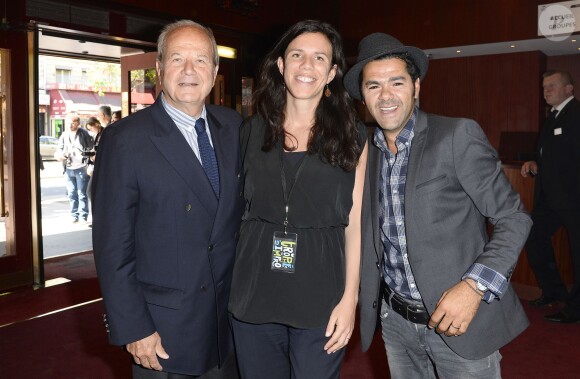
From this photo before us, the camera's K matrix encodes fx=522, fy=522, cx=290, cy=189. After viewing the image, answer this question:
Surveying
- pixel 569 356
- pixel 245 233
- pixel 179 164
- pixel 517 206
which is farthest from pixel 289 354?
pixel 569 356

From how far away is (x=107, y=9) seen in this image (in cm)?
511

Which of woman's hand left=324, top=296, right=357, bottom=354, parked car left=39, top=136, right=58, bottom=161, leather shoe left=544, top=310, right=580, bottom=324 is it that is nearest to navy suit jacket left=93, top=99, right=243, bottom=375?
woman's hand left=324, top=296, right=357, bottom=354

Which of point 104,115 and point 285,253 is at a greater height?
point 104,115

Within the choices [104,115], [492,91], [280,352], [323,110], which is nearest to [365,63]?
[323,110]

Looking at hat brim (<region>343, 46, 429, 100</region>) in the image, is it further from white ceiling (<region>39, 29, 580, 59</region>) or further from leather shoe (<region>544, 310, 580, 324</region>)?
white ceiling (<region>39, 29, 580, 59</region>)

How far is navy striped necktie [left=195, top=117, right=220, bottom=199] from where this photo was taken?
168 cm

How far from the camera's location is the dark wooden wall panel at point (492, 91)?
7.31 m

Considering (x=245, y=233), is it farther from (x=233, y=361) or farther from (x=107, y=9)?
(x=107, y=9)

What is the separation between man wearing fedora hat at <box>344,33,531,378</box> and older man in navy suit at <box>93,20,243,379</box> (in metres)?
0.50

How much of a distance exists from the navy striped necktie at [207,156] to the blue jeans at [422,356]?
0.74m

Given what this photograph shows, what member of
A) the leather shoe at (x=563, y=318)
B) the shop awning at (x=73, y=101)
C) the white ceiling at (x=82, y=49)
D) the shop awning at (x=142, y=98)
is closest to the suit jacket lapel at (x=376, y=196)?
the leather shoe at (x=563, y=318)

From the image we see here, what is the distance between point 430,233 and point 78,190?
7143 mm

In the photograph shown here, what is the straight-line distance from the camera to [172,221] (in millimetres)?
1584

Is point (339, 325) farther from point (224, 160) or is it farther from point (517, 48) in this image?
point (517, 48)
